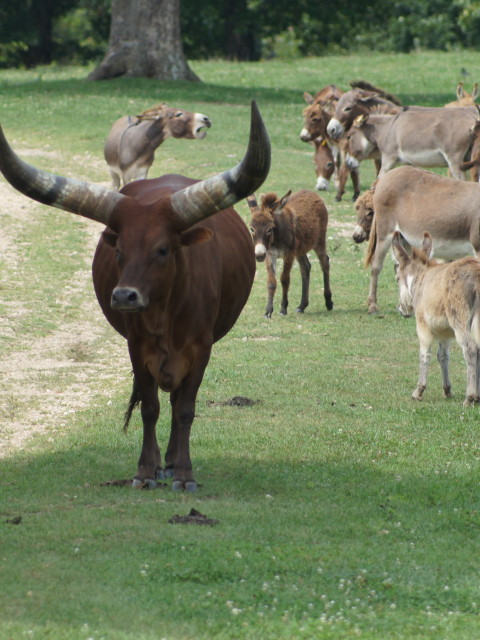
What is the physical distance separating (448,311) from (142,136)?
12.6 meters

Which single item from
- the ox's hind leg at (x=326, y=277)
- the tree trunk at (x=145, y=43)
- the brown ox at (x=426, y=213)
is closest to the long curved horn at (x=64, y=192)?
the brown ox at (x=426, y=213)

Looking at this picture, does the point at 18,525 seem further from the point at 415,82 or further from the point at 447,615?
the point at 415,82

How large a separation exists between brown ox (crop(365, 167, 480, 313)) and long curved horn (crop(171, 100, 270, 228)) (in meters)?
7.49

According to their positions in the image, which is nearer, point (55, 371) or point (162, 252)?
point (162, 252)

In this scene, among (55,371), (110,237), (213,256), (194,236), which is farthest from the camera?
(55,371)

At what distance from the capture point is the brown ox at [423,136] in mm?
20547

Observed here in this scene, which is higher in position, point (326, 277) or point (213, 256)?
point (213, 256)

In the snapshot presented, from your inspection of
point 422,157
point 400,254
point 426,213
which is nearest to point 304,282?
point 426,213

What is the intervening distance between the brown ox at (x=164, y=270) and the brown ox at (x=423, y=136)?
12543 millimetres

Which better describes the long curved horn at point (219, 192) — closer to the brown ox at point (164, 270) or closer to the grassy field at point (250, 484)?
the brown ox at point (164, 270)

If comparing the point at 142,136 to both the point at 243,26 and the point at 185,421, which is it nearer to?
the point at 185,421

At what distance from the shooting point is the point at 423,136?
20750 millimetres

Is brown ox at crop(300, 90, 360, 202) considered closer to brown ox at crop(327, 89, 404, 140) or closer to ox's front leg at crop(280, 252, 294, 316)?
brown ox at crop(327, 89, 404, 140)

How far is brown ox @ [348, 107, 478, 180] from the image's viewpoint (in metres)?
20.5
